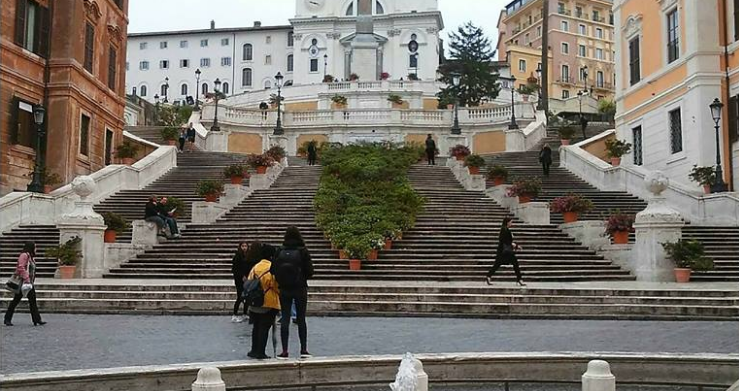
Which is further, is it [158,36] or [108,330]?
[158,36]

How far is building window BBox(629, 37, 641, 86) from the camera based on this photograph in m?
31.2

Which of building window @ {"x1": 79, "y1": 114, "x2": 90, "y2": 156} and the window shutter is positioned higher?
the window shutter

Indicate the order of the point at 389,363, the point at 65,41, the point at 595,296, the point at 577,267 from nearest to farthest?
the point at 389,363 → the point at 595,296 → the point at 577,267 → the point at 65,41

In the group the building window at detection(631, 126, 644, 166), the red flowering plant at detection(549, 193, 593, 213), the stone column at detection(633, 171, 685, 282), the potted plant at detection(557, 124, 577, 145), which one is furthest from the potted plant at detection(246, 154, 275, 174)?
the potted plant at detection(557, 124, 577, 145)

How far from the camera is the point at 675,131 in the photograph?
2762 centimetres

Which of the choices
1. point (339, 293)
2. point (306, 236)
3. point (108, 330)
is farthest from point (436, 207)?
point (108, 330)

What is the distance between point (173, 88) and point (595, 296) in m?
91.5

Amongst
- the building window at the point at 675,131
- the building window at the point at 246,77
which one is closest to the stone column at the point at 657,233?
the building window at the point at 675,131

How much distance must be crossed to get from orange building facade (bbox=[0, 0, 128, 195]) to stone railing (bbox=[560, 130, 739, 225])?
19680 millimetres

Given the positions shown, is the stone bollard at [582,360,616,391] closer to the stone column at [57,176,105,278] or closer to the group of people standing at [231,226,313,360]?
the group of people standing at [231,226,313,360]

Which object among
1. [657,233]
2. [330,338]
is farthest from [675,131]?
[330,338]

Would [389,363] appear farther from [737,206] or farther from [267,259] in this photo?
[737,206]

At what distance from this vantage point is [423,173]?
30.2 metres

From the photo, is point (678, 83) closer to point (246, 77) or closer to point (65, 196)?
point (65, 196)
